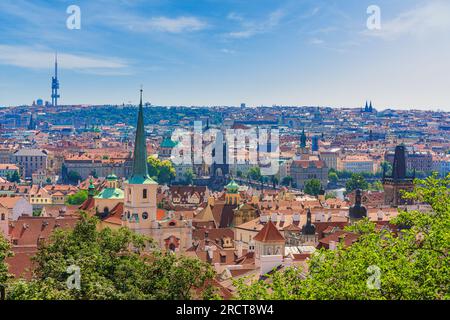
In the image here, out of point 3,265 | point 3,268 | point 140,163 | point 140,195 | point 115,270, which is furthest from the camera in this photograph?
point 140,163

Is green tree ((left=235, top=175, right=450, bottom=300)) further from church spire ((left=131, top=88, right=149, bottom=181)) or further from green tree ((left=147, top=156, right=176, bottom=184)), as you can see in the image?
green tree ((left=147, top=156, right=176, bottom=184))

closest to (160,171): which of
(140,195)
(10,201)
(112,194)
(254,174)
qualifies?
(254,174)

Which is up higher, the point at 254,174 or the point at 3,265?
the point at 3,265

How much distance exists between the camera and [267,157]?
12719 cm

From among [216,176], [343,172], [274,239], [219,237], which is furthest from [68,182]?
[274,239]

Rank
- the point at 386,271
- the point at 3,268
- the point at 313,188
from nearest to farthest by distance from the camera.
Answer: the point at 386,271 → the point at 3,268 → the point at 313,188

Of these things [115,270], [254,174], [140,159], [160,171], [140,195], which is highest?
[140,159]

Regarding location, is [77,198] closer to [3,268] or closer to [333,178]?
[333,178]

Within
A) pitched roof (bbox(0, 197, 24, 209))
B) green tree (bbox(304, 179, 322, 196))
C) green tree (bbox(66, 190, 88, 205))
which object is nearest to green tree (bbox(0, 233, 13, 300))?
pitched roof (bbox(0, 197, 24, 209))

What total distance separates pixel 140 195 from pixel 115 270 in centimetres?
1952

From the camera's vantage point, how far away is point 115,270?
20.9 meters

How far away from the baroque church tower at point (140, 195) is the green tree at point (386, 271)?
24.3 meters

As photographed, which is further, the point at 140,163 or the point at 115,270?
the point at 140,163
